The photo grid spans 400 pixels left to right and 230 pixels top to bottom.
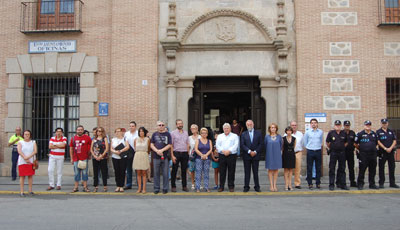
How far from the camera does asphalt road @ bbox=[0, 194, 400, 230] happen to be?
581 centimetres

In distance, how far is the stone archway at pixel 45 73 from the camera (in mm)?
12602

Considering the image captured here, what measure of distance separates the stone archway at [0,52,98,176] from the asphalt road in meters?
4.39

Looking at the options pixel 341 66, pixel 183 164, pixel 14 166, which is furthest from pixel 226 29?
pixel 14 166

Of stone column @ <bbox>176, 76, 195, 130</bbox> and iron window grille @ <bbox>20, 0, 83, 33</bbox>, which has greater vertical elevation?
iron window grille @ <bbox>20, 0, 83, 33</bbox>

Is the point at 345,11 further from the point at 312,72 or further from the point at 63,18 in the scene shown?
the point at 63,18

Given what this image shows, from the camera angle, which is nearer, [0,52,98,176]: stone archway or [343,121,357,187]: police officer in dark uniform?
[343,121,357,187]: police officer in dark uniform

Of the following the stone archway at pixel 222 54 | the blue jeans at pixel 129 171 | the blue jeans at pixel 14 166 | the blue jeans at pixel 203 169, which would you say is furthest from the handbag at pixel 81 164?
the blue jeans at pixel 14 166

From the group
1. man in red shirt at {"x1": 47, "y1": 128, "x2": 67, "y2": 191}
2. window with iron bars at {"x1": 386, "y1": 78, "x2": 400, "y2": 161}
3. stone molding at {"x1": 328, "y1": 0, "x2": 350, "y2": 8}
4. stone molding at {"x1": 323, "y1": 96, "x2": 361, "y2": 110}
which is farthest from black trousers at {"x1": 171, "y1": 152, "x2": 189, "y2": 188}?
window with iron bars at {"x1": 386, "y1": 78, "x2": 400, "y2": 161}

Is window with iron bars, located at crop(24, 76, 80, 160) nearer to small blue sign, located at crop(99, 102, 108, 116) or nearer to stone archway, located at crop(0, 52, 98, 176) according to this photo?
stone archway, located at crop(0, 52, 98, 176)

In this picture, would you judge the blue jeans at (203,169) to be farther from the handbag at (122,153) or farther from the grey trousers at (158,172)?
the handbag at (122,153)

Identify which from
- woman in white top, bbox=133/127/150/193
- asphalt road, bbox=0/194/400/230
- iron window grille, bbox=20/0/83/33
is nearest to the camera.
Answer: asphalt road, bbox=0/194/400/230

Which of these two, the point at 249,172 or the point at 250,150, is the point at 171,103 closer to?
the point at 250,150

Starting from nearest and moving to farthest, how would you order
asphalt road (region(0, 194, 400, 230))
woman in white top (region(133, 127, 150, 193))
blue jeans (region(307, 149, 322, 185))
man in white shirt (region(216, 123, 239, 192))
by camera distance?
asphalt road (region(0, 194, 400, 230)), woman in white top (region(133, 127, 150, 193)), man in white shirt (region(216, 123, 239, 192)), blue jeans (region(307, 149, 322, 185))

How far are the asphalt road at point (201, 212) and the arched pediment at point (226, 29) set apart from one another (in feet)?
19.8
